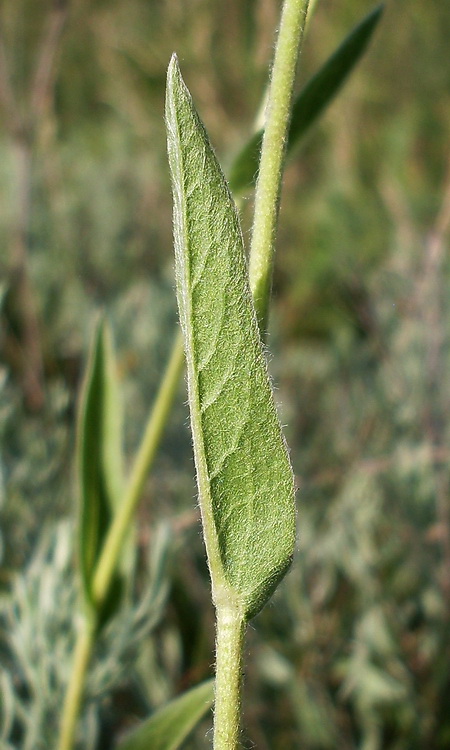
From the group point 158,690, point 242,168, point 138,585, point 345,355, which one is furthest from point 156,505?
point 242,168

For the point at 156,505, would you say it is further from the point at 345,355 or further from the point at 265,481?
the point at 265,481

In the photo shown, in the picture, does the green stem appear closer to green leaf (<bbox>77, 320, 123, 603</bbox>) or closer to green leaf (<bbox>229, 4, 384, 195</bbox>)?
green leaf (<bbox>77, 320, 123, 603</bbox>)

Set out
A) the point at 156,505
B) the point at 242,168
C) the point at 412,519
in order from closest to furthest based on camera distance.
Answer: the point at 242,168 < the point at 412,519 < the point at 156,505

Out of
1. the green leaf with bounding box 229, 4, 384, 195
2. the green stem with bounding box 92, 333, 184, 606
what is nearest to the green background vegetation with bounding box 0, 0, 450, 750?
the green leaf with bounding box 229, 4, 384, 195

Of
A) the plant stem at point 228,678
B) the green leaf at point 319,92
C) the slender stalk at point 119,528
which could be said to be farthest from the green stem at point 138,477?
the plant stem at point 228,678

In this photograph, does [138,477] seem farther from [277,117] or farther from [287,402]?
[287,402]

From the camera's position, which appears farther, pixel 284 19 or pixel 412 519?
pixel 412 519
